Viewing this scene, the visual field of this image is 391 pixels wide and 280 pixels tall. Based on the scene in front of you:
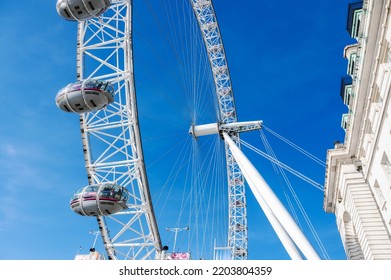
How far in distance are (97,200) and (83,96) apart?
6917 mm

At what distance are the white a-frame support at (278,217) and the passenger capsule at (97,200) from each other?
9.12m

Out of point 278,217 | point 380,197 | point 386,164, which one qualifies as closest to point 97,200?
point 278,217

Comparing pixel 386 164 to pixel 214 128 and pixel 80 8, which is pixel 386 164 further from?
pixel 80 8

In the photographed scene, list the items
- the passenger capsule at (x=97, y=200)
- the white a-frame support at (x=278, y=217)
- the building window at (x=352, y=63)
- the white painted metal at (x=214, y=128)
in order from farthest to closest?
1. the white painted metal at (x=214, y=128)
2. the passenger capsule at (x=97, y=200)
3. the building window at (x=352, y=63)
4. the white a-frame support at (x=278, y=217)

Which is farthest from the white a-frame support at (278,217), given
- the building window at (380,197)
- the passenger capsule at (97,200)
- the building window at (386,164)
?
the passenger capsule at (97,200)

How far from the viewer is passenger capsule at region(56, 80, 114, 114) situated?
23.8 m

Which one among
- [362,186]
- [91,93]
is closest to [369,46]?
[362,186]

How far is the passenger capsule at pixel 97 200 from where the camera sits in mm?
23531

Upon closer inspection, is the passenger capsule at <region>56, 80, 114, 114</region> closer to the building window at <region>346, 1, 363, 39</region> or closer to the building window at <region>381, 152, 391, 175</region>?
the building window at <region>346, 1, 363, 39</region>

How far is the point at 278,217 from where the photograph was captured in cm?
2055

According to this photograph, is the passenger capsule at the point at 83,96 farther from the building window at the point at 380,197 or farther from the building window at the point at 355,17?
the building window at the point at 380,197

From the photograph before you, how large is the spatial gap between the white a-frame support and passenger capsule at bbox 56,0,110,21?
14.3 metres
